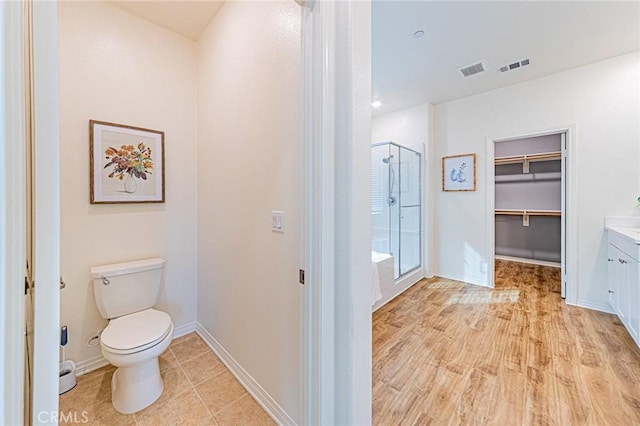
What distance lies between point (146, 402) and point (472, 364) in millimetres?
2139

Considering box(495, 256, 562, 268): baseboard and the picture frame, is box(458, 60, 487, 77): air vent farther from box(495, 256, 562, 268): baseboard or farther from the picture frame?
box(495, 256, 562, 268): baseboard

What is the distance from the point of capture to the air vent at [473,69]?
8.88 ft

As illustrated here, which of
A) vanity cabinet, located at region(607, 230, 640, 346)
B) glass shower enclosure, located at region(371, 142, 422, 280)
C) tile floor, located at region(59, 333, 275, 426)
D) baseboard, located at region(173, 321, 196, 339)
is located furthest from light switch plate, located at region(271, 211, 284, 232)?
vanity cabinet, located at region(607, 230, 640, 346)

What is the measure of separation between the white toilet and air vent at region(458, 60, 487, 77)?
3483mm

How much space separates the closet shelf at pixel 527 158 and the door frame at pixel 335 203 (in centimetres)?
458

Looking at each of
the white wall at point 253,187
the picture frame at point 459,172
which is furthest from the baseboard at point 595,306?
the white wall at point 253,187

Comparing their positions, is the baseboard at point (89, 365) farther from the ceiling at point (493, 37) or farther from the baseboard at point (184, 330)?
the ceiling at point (493, 37)

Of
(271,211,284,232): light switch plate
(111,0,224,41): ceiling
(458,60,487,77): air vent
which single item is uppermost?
(458,60,487,77): air vent

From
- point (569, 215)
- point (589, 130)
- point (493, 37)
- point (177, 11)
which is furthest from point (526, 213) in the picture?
point (177, 11)

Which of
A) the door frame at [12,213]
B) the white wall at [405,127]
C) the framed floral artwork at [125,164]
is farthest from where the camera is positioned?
the white wall at [405,127]

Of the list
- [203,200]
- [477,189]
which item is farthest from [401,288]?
[203,200]

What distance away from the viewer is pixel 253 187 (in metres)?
1.59

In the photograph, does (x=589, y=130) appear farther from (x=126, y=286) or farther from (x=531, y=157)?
(x=126, y=286)

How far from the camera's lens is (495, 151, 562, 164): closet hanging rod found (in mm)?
4097
